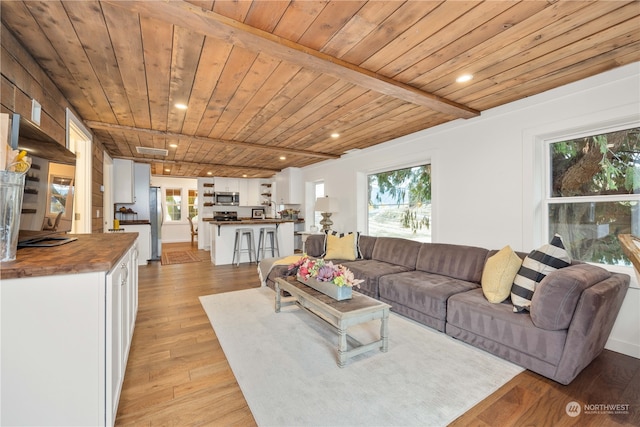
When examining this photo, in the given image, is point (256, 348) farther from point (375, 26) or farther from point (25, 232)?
point (375, 26)

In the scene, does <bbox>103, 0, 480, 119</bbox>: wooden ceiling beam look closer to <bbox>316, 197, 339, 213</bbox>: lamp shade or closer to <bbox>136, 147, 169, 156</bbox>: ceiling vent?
<bbox>316, 197, 339, 213</bbox>: lamp shade

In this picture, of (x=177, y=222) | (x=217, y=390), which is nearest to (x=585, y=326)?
(x=217, y=390)

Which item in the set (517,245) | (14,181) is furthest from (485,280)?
(14,181)

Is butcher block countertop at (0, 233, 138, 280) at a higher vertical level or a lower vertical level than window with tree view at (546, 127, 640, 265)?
lower

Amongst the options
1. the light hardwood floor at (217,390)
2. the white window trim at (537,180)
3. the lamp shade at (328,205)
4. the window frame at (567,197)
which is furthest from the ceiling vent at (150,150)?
the window frame at (567,197)

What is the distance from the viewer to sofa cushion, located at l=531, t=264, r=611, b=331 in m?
1.91

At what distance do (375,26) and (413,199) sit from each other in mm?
3244

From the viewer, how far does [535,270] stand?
7.54 ft

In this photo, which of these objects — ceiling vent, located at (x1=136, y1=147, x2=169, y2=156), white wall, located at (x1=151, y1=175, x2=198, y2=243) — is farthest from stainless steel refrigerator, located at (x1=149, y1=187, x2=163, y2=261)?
white wall, located at (x1=151, y1=175, x2=198, y2=243)

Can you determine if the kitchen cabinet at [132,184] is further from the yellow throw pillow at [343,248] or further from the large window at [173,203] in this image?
the yellow throw pillow at [343,248]

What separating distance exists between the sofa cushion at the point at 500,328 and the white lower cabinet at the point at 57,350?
2533 mm

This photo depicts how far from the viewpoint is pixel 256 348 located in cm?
242

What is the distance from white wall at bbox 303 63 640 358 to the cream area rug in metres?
1.35

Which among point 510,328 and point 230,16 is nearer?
point 230,16
